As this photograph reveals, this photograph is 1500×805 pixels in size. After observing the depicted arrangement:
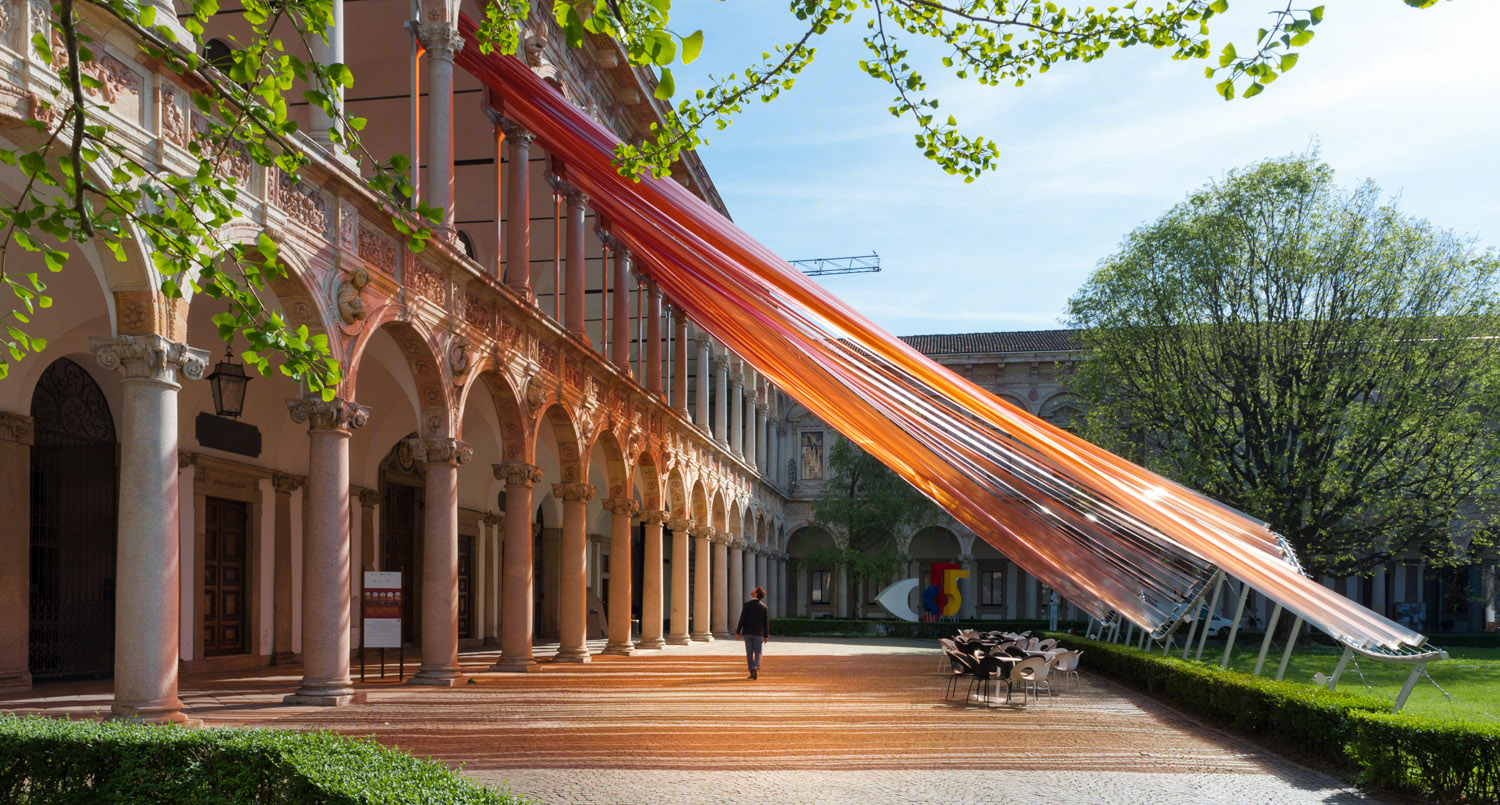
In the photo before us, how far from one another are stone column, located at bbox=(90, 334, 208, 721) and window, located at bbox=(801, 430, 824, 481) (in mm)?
41489

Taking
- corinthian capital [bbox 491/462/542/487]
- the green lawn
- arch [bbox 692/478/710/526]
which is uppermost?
corinthian capital [bbox 491/462/542/487]

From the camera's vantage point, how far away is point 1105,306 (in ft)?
90.1

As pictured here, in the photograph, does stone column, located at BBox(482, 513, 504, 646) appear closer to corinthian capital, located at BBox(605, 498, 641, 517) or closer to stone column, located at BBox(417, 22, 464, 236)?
corinthian capital, located at BBox(605, 498, 641, 517)

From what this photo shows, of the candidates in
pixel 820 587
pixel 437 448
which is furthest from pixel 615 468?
pixel 820 587

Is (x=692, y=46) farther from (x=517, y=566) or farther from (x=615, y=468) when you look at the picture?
(x=615, y=468)

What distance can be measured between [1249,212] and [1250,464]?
507 cm

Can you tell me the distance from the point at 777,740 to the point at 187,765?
531 cm

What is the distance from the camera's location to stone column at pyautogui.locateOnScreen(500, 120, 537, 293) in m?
17.2

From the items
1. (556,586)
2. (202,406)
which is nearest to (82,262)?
(202,406)

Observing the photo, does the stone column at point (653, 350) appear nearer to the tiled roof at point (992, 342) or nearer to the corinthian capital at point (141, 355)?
the corinthian capital at point (141, 355)

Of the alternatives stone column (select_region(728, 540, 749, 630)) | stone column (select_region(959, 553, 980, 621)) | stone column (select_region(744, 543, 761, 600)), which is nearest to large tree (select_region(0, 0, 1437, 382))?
stone column (select_region(728, 540, 749, 630))

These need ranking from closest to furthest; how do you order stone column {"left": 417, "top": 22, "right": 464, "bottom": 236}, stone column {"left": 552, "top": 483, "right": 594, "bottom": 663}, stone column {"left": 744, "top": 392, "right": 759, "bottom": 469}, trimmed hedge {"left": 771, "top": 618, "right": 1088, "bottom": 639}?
stone column {"left": 417, "top": 22, "right": 464, "bottom": 236} < stone column {"left": 552, "top": 483, "right": 594, "bottom": 663} < trimmed hedge {"left": 771, "top": 618, "right": 1088, "bottom": 639} < stone column {"left": 744, "top": 392, "right": 759, "bottom": 469}

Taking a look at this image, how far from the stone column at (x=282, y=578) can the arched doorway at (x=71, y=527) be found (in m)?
2.82

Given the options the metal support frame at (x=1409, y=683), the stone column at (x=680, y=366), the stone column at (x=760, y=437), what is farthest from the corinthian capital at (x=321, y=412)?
the stone column at (x=760, y=437)
